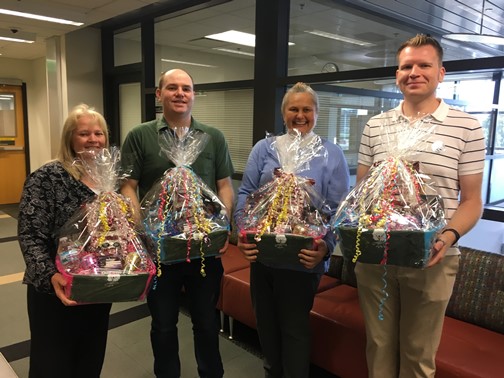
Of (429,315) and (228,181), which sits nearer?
(429,315)

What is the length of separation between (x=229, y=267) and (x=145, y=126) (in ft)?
4.31

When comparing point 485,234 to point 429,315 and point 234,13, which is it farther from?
point 234,13

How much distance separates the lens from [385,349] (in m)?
1.58

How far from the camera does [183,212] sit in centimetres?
159

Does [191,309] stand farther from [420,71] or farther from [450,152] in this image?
[420,71]

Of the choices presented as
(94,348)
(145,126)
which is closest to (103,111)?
(145,126)

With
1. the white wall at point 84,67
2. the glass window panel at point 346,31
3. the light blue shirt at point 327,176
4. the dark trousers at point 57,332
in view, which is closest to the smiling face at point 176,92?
the light blue shirt at point 327,176

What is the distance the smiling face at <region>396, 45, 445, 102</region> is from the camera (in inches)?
54.5

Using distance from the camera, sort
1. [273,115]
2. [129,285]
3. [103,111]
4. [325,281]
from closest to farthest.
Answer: [129,285], [325,281], [273,115], [103,111]

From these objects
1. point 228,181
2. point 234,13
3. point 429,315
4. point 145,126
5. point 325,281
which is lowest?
point 325,281

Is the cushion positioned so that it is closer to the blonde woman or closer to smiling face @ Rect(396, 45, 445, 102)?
smiling face @ Rect(396, 45, 445, 102)

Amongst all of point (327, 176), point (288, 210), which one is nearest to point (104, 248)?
point (288, 210)

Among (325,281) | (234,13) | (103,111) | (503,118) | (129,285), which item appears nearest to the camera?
(129,285)

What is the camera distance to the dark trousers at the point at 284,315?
5.74ft
